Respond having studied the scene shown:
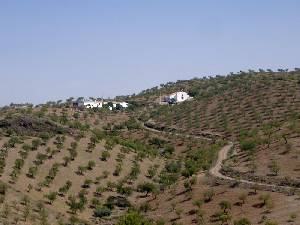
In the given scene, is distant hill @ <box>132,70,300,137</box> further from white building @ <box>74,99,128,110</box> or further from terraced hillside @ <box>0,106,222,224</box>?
terraced hillside @ <box>0,106,222,224</box>

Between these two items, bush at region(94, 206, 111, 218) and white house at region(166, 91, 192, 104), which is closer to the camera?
bush at region(94, 206, 111, 218)

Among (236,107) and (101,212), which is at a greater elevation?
(236,107)

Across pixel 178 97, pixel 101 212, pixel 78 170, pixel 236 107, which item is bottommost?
pixel 101 212

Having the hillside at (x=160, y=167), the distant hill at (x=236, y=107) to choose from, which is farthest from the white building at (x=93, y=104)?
the hillside at (x=160, y=167)

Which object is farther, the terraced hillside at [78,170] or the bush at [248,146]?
the bush at [248,146]

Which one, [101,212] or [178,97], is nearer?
[101,212]

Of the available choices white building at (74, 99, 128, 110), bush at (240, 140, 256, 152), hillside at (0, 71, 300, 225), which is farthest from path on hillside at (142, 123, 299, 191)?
white building at (74, 99, 128, 110)

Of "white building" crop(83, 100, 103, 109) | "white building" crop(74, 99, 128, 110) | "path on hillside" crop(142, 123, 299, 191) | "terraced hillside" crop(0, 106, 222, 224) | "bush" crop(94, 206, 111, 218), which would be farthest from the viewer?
"white building" crop(83, 100, 103, 109)

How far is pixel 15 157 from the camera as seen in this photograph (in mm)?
69938

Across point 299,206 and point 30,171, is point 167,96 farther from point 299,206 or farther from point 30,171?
point 299,206

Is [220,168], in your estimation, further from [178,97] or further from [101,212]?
[178,97]

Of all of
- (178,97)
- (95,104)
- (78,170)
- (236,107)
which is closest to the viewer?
(78,170)

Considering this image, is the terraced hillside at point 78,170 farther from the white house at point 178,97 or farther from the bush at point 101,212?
the white house at point 178,97

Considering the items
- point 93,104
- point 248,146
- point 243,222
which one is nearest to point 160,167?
point 248,146
